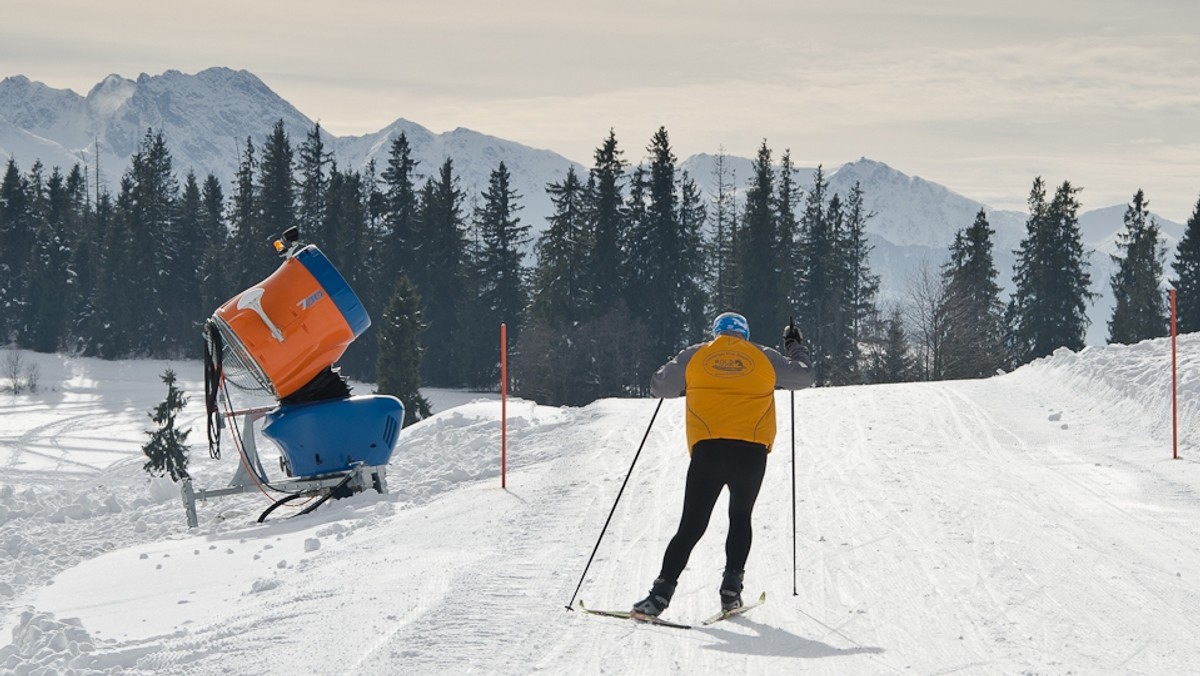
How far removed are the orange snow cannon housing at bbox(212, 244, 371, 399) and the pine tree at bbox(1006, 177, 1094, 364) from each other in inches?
2230

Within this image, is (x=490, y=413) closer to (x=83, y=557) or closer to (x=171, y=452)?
(x=83, y=557)

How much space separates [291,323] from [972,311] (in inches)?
1974

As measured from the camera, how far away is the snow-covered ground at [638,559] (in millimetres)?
6570

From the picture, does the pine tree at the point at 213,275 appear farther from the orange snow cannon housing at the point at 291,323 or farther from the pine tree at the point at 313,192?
the orange snow cannon housing at the point at 291,323

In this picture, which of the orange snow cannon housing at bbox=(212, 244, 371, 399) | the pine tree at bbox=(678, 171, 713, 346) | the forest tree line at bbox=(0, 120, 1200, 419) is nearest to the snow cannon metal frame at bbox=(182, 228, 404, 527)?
the orange snow cannon housing at bbox=(212, 244, 371, 399)

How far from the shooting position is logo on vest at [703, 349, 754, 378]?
733 centimetres

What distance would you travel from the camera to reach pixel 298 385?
12258 millimetres

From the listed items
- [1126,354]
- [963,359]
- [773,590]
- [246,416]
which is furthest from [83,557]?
[963,359]

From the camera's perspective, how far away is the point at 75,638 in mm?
6887

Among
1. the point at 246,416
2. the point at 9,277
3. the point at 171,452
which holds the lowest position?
the point at 171,452

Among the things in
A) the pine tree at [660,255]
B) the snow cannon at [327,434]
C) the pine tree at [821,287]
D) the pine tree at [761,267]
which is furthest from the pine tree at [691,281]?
the snow cannon at [327,434]

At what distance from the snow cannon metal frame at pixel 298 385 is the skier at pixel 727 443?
5565 mm

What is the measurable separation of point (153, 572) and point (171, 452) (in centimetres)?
2654

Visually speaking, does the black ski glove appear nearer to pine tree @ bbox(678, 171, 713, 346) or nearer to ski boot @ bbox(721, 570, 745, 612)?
ski boot @ bbox(721, 570, 745, 612)
